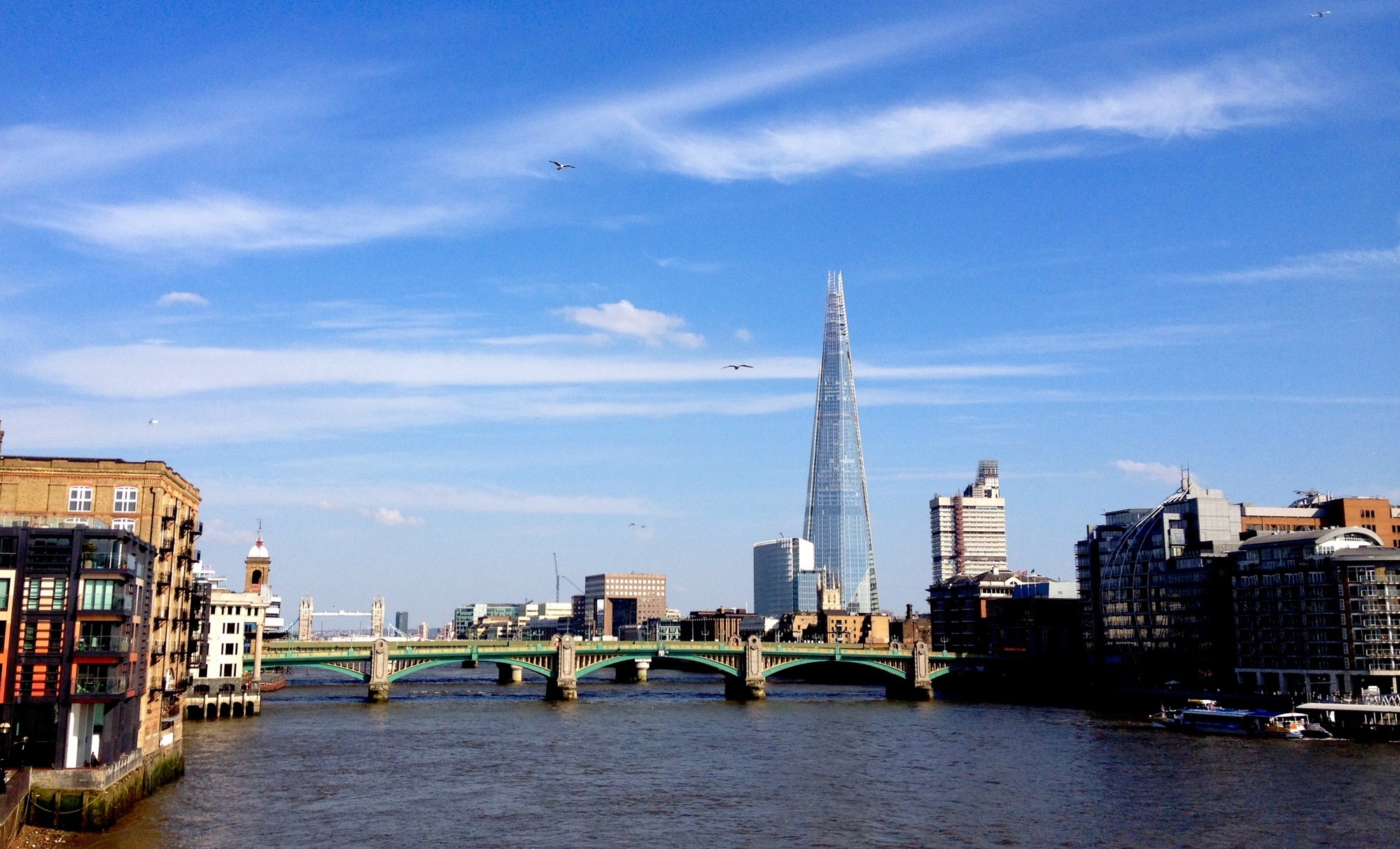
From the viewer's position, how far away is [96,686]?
230 feet

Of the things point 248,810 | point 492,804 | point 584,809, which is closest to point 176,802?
point 248,810

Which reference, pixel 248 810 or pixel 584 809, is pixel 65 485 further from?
pixel 584 809

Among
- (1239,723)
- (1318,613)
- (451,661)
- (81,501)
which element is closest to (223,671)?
(451,661)

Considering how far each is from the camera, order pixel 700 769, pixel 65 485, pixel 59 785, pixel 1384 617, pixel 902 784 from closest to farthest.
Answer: pixel 59 785, pixel 65 485, pixel 902 784, pixel 700 769, pixel 1384 617

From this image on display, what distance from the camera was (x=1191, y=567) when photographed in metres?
199

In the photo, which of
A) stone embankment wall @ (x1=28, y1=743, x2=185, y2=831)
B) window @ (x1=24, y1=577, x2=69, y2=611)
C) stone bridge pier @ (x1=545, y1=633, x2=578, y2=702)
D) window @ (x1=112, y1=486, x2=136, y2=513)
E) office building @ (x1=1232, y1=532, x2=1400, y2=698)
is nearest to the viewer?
stone embankment wall @ (x1=28, y1=743, x2=185, y2=831)

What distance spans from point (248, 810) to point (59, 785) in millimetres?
13689

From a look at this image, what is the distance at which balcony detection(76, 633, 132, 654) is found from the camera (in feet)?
233

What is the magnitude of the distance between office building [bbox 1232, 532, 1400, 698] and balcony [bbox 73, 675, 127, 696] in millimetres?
139994

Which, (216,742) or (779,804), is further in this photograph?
(216,742)

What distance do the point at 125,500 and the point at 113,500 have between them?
31.1 inches

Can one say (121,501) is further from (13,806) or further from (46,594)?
(13,806)

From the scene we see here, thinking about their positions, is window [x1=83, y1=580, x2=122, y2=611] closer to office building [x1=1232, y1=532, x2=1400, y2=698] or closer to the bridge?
the bridge

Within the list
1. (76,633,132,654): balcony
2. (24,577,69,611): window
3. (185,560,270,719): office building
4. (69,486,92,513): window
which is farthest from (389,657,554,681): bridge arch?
(24,577,69,611): window
